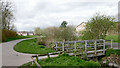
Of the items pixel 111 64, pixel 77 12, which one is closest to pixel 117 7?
pixel 77 12

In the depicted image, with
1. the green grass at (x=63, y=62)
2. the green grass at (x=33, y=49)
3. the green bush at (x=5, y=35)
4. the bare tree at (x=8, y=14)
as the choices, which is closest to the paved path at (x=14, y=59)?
the green grass at (x=33, y=49)

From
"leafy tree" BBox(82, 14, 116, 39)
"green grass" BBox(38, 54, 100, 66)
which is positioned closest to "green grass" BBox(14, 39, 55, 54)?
"green grass" BBox(38, 54, 100, 66)

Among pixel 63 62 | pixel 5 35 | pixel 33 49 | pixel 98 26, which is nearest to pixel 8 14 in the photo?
pixel 5 35

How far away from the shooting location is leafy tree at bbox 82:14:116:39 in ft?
32.3

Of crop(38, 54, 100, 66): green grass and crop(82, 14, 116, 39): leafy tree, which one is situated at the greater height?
crop(82, 14, 116, 39): leafy tree

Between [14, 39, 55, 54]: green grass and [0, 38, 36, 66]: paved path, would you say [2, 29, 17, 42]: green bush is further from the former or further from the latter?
[0, 38, 36, 66]: paved path

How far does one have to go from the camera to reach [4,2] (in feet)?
80.8

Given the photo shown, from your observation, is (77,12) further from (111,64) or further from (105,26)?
(111,64)

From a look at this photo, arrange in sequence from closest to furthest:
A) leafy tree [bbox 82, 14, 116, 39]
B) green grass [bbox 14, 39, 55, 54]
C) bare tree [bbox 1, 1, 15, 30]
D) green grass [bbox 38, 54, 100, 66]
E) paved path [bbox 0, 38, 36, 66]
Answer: green grass [bbox 38, 54, 100, 66], paved path [bbox 0, 38, 36, 66], green grass [bbox 14, 39, 55, 54], leafy tree [bbox 82, 14, 116, 39], bare tree [bbox 1, 1, 15, 30]

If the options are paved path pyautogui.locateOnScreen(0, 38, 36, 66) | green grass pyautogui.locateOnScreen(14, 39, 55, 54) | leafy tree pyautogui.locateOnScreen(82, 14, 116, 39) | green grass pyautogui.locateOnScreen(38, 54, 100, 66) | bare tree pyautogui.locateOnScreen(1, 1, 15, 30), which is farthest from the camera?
bare tree pyautogui.locateOnScreen(1, 1, 15, 30)

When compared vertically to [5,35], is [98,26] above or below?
above

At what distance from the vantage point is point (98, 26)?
1009cm

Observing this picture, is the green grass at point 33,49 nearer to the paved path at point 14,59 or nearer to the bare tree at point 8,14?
the paved path at point 14,59

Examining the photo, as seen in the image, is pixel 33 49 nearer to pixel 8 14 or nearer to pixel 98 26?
pixel 98 26
